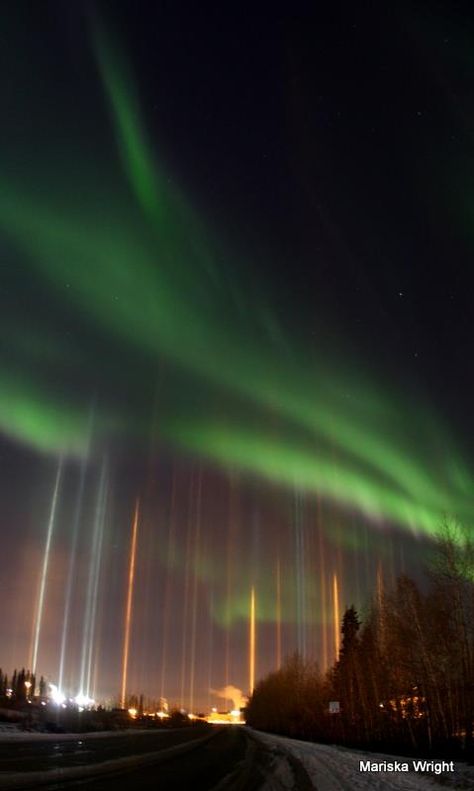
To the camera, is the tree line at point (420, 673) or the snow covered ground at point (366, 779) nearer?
the snow covered ground at point (366, 779)

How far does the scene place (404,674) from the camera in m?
54.9

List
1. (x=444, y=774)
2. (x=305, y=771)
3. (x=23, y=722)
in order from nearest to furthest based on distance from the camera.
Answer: (x=444, y=774)
(x=305, y=771)
(x=23, y=722)

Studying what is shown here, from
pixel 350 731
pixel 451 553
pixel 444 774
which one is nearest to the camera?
pixel 444 774

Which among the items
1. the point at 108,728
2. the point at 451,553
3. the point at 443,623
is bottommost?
the point at 108,728

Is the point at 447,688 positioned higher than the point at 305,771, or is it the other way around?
the point at 447,688

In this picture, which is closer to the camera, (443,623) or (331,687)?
(443,623)

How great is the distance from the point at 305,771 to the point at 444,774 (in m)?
6.36

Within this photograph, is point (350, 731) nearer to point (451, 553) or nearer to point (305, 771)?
point (451, 553)

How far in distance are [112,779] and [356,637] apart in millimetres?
107815

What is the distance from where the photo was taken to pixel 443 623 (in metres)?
45.3

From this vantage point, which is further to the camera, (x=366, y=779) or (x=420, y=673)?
(x=420, y=673)

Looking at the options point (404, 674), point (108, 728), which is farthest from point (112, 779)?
point (108, 728)

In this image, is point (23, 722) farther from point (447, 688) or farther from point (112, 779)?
point (112, 779)

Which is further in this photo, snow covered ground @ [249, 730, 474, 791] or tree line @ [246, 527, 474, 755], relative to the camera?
tree line @ [246, 527, 474, 755]
